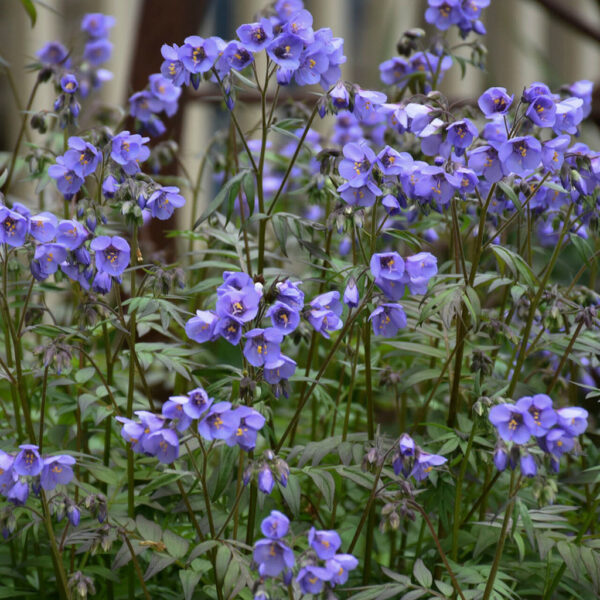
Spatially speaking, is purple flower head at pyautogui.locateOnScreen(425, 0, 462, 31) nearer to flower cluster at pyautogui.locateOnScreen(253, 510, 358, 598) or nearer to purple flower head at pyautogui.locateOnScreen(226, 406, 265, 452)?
purple flower head at pyautogui.locateOnScreen(226, 406, 265, 452)

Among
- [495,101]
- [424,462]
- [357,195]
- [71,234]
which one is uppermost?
[495,101]

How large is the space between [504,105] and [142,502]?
1190 mm

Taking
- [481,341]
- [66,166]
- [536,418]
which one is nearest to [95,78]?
[66,166]

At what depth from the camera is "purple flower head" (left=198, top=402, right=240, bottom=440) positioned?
1726mm

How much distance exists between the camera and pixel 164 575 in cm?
252

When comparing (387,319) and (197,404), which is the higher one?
(387,319)

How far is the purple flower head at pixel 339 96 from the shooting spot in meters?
2.05

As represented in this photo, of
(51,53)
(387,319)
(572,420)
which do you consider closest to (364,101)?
(387,319)

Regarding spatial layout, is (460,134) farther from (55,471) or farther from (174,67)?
(55,471)

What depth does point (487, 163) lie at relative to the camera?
2.09 metres

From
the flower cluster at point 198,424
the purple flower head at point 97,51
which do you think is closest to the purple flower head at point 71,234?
the flower cluster at point 198,424

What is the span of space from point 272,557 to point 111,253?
0.76 meters

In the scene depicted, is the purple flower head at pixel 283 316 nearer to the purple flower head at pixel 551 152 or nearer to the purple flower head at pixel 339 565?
the purple flower head at pixel 339 565

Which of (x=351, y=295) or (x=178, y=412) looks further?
(x=351, y=295)
